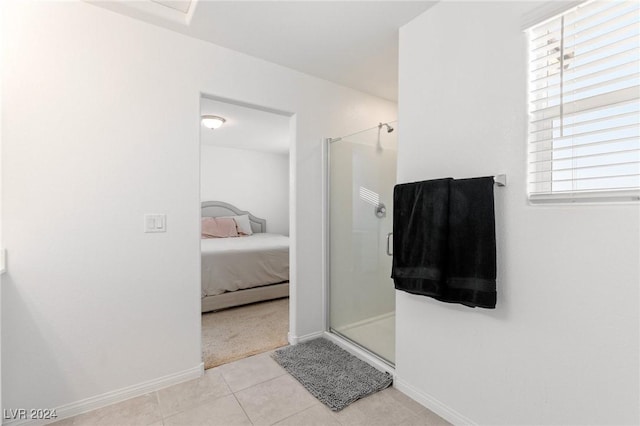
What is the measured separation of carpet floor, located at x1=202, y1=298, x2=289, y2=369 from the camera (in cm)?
239

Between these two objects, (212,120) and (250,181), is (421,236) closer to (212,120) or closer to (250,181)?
(212,120)

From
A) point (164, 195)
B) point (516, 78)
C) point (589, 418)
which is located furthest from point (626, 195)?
point (164, 195)

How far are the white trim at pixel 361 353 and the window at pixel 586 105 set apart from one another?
146 centimetres

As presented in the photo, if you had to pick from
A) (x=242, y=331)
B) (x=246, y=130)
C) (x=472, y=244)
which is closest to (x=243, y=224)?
(x=246, y=130)

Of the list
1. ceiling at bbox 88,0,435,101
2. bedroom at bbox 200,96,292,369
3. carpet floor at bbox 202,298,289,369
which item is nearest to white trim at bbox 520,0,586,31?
ceiling at bbox 88,0,435,101

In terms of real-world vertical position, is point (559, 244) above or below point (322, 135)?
below

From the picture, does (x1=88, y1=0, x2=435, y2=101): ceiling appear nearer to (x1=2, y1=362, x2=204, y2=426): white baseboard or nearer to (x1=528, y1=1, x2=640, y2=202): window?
(x1=528, y1=1, x2=640, y2=202): window

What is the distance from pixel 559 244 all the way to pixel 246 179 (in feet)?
18.0

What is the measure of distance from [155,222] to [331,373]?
1.54m

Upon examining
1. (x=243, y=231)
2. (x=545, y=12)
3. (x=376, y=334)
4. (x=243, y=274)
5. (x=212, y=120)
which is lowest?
(x=376, y=334)

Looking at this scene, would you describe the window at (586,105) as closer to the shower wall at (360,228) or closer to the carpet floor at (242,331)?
the shower wall at (360,228)

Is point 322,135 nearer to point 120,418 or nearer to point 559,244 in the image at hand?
point 559,244

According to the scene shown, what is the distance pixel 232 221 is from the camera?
536 cm

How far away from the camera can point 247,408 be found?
174cm
